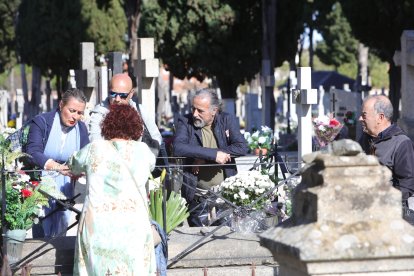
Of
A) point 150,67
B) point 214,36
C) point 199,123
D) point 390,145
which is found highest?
point 214,36

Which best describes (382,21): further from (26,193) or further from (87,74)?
(26,193)

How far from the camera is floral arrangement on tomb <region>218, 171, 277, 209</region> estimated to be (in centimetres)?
910

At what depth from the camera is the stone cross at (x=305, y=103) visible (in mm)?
15586

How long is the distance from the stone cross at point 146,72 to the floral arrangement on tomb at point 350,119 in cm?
742

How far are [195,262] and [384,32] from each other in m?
21.4

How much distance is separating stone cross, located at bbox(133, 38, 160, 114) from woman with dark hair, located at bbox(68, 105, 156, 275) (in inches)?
331

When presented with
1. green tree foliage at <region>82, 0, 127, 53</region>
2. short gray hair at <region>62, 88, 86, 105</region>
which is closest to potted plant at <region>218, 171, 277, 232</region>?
short gray hair at <region>62, 88, 86, 105</region>

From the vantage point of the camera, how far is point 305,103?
15.9 meters

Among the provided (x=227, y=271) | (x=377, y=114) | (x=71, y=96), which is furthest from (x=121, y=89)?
(x=377, y=114)

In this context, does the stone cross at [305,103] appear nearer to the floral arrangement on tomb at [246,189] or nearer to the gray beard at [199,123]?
the gray beard at [199,123]

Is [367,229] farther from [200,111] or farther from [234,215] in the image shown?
[200,111]

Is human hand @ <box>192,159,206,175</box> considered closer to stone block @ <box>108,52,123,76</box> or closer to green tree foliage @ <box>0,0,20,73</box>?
stone block @ <box>108,52,123,76</box>

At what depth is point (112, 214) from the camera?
7031mm

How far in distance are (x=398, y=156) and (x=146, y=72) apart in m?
7.89
